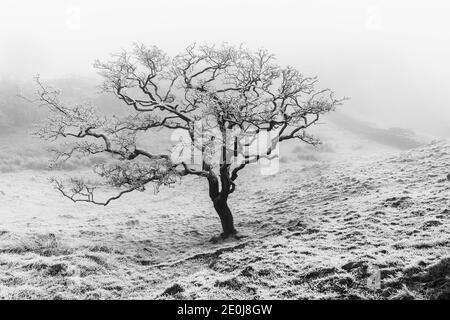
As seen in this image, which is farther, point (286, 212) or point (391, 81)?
point (391, 81)

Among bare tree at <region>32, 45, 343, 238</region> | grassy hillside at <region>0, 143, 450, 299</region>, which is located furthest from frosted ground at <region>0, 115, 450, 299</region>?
bare tree at <region>32, 45, 343, 238</region>

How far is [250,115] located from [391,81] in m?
76.5

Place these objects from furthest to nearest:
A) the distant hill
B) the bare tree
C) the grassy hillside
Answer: the distant hill < the bare tree < the grassy hillside

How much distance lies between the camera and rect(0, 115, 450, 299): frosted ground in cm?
960

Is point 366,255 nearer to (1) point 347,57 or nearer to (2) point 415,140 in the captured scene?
(2) point 415,140

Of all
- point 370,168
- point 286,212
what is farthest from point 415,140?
point 286,212

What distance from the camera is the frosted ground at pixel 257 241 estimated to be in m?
9.60

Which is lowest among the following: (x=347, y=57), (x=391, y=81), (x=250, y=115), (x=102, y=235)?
(x=102, y=235)

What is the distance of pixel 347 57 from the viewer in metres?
89.4

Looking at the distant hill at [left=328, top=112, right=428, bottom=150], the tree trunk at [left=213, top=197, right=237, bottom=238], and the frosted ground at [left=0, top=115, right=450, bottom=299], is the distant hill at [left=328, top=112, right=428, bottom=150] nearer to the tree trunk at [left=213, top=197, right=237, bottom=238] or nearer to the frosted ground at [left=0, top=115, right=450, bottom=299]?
the frosted ground at [left=0, top=115, right=450, bottom=299]

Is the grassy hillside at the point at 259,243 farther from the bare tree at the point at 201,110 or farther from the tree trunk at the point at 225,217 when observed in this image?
the bare tree at the point at 201,110

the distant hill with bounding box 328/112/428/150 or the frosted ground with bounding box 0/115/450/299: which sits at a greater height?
the distant hill with bounding box 328/112/428/150
